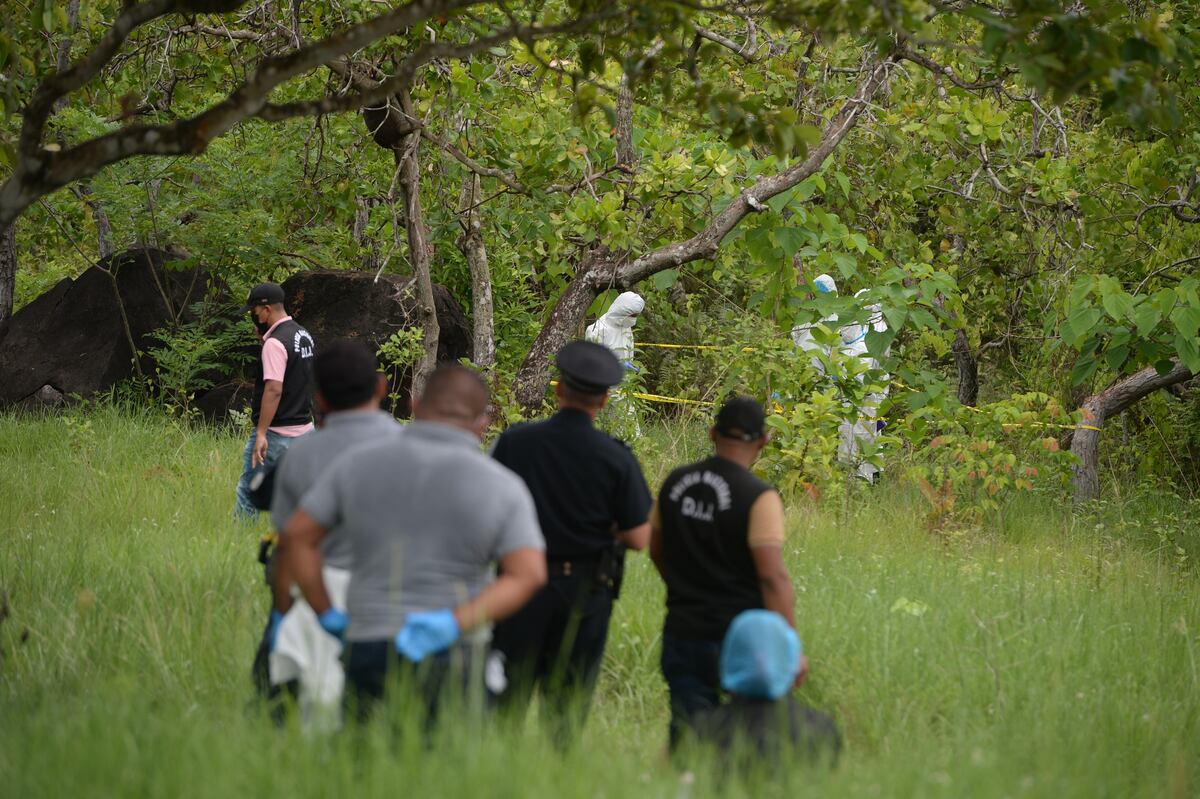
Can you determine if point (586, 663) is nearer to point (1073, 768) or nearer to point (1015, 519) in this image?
point (1073, 768)

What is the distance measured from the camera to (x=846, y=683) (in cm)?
625

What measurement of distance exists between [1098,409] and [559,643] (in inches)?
364

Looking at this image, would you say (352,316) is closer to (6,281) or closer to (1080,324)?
(6,281)

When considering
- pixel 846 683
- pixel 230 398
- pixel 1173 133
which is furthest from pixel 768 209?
pixel 230 398

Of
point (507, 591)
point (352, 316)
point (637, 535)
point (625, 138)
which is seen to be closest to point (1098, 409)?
point (625, 138)

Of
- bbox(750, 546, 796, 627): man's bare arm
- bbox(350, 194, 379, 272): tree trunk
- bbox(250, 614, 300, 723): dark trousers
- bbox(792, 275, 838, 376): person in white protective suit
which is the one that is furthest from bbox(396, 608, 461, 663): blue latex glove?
bbox(350, 194, 379, 272): tree trunk

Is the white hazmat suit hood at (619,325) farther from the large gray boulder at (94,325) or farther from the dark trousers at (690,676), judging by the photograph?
the dark trousers at (690,676)

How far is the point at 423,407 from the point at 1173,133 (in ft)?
27.1

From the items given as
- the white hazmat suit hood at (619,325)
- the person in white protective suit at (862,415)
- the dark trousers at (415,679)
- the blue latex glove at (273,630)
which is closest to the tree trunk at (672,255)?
the person in white protective suit at (862,415)

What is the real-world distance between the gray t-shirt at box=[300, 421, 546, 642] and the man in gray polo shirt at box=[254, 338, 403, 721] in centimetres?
24

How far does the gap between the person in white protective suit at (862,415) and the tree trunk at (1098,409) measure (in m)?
1.91

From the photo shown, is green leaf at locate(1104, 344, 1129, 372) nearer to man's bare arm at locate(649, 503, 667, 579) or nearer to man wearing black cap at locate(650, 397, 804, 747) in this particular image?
man wearing black cap at locate(650, 397, 804, 747)

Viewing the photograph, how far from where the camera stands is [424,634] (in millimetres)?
3590

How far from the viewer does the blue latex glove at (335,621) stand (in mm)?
3826
